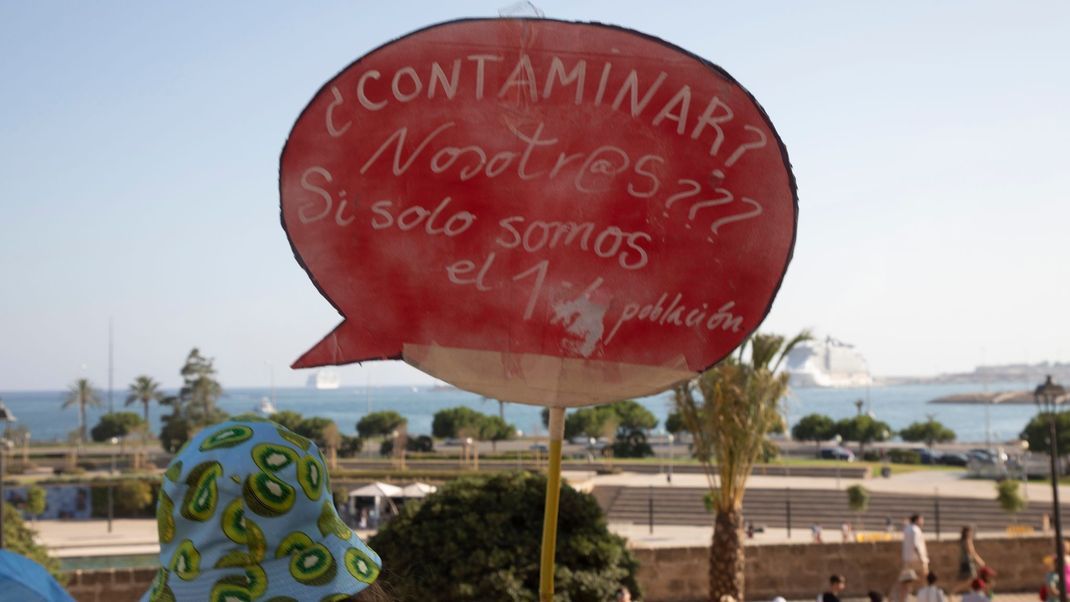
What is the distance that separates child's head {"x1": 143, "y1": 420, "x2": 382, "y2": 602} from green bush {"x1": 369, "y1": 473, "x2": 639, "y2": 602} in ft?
24.5

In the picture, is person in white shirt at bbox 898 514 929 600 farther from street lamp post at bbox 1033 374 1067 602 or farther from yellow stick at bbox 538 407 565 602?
yellow stick at bbox 538 407 565 602

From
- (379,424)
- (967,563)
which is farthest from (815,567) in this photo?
(379,424)

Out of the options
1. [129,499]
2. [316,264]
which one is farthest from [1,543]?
[129,499]

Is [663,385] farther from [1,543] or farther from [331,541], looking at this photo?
[1,543]

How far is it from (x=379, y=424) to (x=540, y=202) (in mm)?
67251

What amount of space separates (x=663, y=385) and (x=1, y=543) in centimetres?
1435

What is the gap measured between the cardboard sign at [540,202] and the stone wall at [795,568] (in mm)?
13073

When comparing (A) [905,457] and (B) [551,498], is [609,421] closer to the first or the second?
(A) [905,457]

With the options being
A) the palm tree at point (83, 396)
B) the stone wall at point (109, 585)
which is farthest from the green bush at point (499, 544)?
the palm tree at point (83, 396)

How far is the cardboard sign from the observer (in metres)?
2.36

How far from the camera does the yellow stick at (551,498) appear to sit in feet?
7.96

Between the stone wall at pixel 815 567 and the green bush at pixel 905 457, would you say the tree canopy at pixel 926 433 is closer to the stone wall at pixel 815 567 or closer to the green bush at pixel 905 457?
the green bush at pixel 905 457

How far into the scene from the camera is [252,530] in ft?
4.93

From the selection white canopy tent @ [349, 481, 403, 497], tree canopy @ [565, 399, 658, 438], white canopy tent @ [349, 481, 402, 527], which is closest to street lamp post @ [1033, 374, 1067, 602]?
white canopy tent @ [349, 481, 403, 497]
